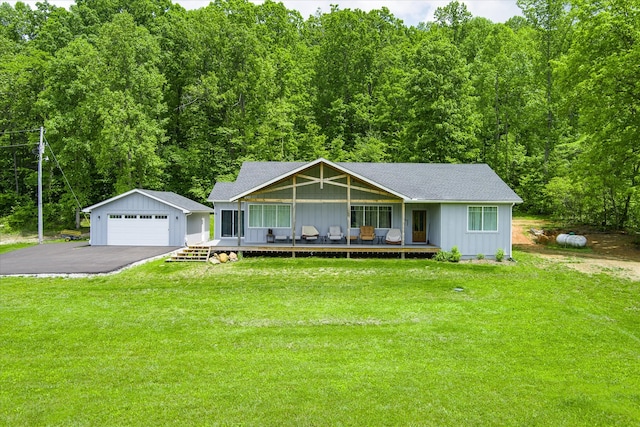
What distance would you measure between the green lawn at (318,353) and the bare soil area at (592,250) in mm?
2772

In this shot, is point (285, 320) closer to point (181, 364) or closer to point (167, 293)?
point (181, 364)

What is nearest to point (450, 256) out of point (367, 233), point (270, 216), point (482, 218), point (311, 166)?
point (482, 218)

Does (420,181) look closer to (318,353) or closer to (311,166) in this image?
(311,166)

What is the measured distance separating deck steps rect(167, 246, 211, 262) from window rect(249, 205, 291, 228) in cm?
286

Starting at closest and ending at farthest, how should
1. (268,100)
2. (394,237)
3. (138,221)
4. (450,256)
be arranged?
(450,256)
(394,237)
(138,221)
(268,100)

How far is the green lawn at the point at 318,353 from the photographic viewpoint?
504cm

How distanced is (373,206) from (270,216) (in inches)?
182

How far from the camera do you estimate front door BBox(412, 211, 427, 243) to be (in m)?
19.0

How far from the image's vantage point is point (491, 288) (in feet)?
39.2

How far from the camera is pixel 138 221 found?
67.9ft

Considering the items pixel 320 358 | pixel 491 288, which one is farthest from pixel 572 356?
pixel 491 288

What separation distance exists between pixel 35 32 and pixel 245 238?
122 ft

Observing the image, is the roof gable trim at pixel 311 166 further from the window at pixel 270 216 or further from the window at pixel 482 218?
the window at pixel 482 218

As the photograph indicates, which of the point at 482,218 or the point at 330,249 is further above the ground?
the point at 482,218
